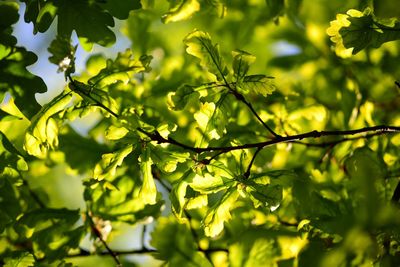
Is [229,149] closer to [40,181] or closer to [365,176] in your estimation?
[365,176]

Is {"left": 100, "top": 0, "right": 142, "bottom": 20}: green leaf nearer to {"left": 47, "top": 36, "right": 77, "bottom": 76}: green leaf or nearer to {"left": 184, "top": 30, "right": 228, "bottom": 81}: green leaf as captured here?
{"left": 47, "top": 36, "right": 77, "bottom": 76}: green leaf

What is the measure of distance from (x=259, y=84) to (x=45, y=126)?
646mm

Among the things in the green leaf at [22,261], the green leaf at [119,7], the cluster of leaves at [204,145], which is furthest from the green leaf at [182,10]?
the green leaf at [22,261]

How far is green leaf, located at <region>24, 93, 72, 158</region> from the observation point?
141cm

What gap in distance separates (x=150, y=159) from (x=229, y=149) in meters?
0.23

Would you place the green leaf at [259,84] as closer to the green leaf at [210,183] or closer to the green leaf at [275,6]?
the green leaf at [210,183]

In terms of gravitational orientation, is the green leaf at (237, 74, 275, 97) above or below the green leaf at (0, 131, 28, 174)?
above

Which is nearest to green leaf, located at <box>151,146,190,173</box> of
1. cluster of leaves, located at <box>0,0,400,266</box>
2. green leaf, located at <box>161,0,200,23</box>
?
cluster of leaves, located at <box>0,0,400,266</box>

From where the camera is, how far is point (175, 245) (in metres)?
1.79

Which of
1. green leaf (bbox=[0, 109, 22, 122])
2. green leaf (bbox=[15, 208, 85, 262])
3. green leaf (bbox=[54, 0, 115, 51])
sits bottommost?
green leaf (bbox=[15, 208, 85, 262])

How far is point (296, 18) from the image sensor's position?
2.62 metres

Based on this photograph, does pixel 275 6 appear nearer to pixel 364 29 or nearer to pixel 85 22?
pixel 364 29

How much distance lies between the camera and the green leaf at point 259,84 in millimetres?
1427

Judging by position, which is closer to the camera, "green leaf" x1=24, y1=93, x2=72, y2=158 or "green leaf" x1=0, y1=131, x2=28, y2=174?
"green leaf" x1=24, y1=93, x2=72, y2=158
